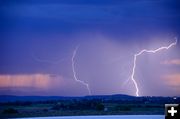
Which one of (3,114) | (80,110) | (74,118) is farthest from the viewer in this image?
(80,110)

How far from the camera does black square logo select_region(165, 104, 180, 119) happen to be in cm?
1130

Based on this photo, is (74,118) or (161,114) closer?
(74,118)

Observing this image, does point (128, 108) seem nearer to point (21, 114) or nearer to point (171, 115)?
point (21, 114)

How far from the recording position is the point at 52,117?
181 ft

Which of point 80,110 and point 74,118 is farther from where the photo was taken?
point 80,110

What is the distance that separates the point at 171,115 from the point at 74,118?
143ft

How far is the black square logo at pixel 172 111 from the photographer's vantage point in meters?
11.3

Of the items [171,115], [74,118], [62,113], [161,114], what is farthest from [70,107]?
[171,115]

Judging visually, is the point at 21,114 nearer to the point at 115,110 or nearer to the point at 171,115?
the point at 115,110

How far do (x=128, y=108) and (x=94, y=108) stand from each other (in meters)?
3.43

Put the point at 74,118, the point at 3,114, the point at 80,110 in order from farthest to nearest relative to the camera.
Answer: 1. the point at 80,110
2. the point at 74,118
3. the point at 3,114

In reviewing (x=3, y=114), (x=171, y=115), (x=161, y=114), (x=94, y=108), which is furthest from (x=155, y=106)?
(x=171, y=115)

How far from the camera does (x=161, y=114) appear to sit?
59.8 meters

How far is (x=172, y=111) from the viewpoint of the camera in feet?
37.5
